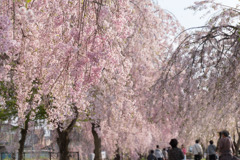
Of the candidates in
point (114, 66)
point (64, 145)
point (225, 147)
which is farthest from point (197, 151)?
point (114, 66)

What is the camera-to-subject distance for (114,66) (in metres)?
8.31

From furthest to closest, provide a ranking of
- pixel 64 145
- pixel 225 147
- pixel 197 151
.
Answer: pixel 64 145 < pixel 197 151 < pixel 225 147

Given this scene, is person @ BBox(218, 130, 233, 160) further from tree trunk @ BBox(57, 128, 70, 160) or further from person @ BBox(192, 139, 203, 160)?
tree trunk @ BBox(57, 128, 70, 160)

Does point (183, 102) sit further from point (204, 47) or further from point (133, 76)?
point (133, 76)

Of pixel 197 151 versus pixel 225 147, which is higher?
pixel 225 147

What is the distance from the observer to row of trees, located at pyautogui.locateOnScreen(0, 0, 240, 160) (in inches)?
235

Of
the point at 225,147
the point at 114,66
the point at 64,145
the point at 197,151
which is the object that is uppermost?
the point at 114,66

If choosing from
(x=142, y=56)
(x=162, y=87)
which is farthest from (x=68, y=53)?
(x=142, y=56)

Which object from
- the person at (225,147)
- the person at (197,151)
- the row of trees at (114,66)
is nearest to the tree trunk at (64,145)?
the row of trees at (114,66)

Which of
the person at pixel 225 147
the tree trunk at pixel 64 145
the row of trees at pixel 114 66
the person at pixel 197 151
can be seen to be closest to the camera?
the row of trees at pixel 114 66

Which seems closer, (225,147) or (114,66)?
(114,66)

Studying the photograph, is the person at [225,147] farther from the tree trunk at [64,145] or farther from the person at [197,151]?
the tree trunk at [64,145]

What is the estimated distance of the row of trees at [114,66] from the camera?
5.96 meters

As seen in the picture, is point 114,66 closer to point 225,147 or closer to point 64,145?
point 225,147
